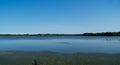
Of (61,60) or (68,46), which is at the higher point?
(68,46)

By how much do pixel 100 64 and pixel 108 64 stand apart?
0.66 metres

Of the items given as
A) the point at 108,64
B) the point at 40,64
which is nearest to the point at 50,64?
the point at 40,64

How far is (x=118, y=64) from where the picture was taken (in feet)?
48.1

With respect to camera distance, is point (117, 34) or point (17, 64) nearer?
point (17, 64)

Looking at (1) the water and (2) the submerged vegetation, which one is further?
(1) the water

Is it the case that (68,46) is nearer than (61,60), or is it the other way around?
(61,60)

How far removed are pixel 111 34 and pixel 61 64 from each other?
138 m

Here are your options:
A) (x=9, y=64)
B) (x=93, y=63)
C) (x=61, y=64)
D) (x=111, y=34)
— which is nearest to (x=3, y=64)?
(x=9, y=64)

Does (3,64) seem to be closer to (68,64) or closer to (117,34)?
(68,64)

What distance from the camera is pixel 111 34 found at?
146375mm

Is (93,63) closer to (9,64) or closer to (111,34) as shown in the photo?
(9,64)

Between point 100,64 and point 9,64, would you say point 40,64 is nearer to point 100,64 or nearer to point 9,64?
point 9,64

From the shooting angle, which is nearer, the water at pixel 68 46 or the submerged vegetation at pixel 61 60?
the submerged vegetation at pixel 61 60

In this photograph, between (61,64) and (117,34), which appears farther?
(117,34)
